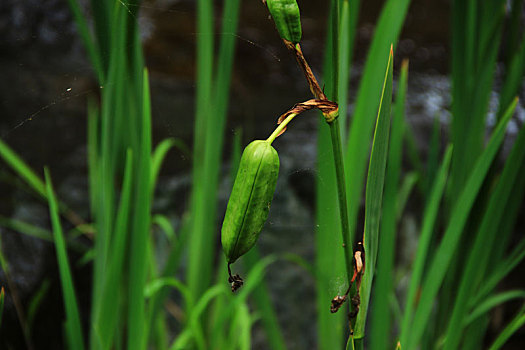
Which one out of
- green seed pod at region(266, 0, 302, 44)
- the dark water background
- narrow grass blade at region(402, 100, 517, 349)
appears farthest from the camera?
A: the dark water background

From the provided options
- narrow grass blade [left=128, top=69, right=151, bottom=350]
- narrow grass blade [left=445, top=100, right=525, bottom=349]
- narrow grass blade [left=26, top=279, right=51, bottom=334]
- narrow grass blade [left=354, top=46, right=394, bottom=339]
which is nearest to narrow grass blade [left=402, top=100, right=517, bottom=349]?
narrow grass blade [left=445, top=100, right=525, bottom=349]

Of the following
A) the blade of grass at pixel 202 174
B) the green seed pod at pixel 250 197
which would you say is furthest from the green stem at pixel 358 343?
the blade of grass at pixel 202 174

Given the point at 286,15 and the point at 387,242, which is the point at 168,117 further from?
the point at 286,15

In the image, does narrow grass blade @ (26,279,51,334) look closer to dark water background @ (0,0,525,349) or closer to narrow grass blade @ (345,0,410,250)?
dark water background @ (0,0,525,349)

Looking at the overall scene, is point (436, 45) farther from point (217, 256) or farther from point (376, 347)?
point (376, 347)

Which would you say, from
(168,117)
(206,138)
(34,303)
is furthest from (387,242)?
(168,117)

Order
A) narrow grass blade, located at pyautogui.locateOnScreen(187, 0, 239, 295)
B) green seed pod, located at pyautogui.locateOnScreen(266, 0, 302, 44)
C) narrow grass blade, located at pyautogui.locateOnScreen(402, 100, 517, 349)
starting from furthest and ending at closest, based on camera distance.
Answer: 1. narrow grass blade, located at pyautogui.locateOnScreen(187, 0, 239, 295)
2. narrow grass blade, located at pyautogui.locateOnScreen(402, 100, 517, 349)
3. green seed pod, located at pyautogui.locateOnScreen(266, 0, 302, 44)
